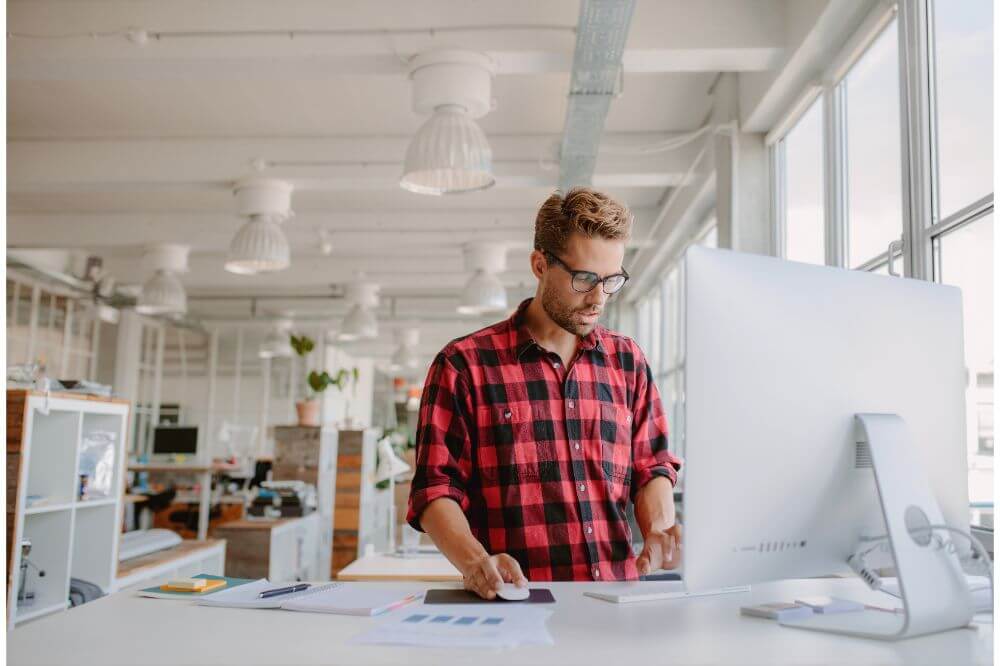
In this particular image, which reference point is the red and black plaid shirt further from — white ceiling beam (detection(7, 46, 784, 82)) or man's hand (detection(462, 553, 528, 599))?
white ceiling beam (detection(7, 46, 784, 82))

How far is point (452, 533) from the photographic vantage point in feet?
5.43

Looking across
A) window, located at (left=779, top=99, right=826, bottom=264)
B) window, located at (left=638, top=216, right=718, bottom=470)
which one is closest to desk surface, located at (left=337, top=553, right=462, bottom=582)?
window, located at (left=779, top=99, right=826, bottom=264)

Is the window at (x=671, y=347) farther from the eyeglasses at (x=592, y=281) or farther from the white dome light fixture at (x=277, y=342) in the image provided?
the eyeglasses at (x=592, y=281)

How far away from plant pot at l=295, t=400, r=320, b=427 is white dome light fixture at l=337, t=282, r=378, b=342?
196 centimetres

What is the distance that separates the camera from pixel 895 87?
3539mm

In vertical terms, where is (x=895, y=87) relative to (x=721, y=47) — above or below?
below

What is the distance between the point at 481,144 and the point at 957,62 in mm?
1966

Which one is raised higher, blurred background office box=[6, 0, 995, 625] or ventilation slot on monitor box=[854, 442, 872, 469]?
blurred background office box=[6, 0, 995, 625]

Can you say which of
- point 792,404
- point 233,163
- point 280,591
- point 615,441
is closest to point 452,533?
point 280,591

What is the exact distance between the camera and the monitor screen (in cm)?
1012

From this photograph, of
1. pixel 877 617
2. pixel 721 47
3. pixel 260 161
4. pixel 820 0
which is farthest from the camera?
pixel 260 161

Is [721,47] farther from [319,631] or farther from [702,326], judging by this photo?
[319,631]

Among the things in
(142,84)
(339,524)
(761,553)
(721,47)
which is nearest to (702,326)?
(761,553)

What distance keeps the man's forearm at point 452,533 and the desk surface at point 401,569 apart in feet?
5.94
